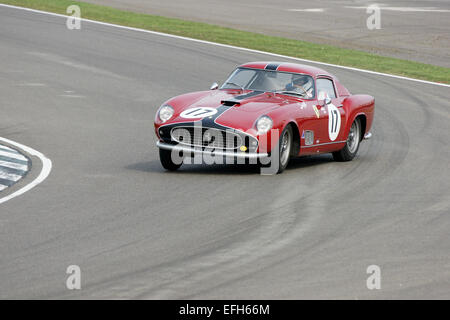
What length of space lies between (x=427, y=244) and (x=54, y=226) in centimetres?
349

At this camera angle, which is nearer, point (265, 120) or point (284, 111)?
point (265, 120)

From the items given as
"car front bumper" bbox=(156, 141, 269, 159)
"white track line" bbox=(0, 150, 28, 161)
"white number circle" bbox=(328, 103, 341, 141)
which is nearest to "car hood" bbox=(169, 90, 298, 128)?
"car front bumper" bbox=(156, 141, 269, 159)

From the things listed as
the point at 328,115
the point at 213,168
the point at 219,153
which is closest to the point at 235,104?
the point at 219,153

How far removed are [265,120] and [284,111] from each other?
44cm

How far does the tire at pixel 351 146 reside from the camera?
1307 centimetres

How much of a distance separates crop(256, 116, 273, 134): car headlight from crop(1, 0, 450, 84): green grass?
12.5 m

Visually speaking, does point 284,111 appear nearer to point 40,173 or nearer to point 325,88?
point 325,88

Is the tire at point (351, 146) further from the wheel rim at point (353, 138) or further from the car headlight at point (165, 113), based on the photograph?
the car headlight at point (165, 113)

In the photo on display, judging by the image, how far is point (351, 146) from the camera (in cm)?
1338

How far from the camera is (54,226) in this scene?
341 inches

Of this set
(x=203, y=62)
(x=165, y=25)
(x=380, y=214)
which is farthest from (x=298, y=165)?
(x=165, y=25)

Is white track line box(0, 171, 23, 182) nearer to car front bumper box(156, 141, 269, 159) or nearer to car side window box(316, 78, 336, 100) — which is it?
car front bumper box(156, 141, 269, 159)
